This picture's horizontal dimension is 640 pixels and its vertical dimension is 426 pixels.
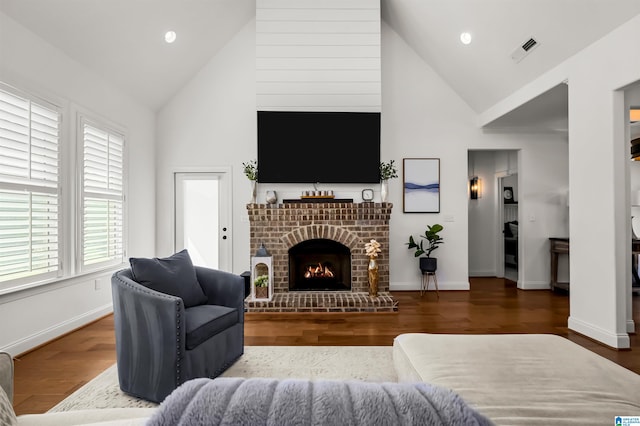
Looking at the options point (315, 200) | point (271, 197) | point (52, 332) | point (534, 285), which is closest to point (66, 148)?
point (52, 332)

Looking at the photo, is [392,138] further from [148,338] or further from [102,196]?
[148,338]

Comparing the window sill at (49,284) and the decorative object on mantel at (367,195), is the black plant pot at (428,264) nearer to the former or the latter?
the decorative object on mantel at (367,195)

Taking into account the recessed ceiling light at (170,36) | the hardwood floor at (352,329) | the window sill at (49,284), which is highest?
the recessed ceiling light at (170,36)

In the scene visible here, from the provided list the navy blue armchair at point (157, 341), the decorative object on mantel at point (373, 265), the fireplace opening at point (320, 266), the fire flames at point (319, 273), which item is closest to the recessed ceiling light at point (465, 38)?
the decorative object on mantel at point (373, 265)

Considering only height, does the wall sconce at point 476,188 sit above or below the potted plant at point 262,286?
above

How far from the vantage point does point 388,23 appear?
17.7 feet

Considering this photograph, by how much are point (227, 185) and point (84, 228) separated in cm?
212

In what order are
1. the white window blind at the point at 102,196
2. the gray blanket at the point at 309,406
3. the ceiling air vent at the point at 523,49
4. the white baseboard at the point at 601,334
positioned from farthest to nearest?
the white window blind at the point at 102,196, the ceiling air vent at the point at 523,49, the white baseboard at the point at 601,334, the gray blanket at the point at 309,406

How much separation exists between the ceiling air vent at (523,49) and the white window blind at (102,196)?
16.6ft

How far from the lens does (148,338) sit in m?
2.06

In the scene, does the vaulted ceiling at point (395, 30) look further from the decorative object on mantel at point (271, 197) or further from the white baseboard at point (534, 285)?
the white baseboard at point (534, 285)

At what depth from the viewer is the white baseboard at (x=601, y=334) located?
9.77ft

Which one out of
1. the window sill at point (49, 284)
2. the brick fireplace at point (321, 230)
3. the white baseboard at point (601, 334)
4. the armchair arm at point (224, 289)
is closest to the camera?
the armchair arm at point (224, 289)

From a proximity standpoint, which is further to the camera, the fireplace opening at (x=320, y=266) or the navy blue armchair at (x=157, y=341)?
the fireplace opening at (x=320, y=266)
